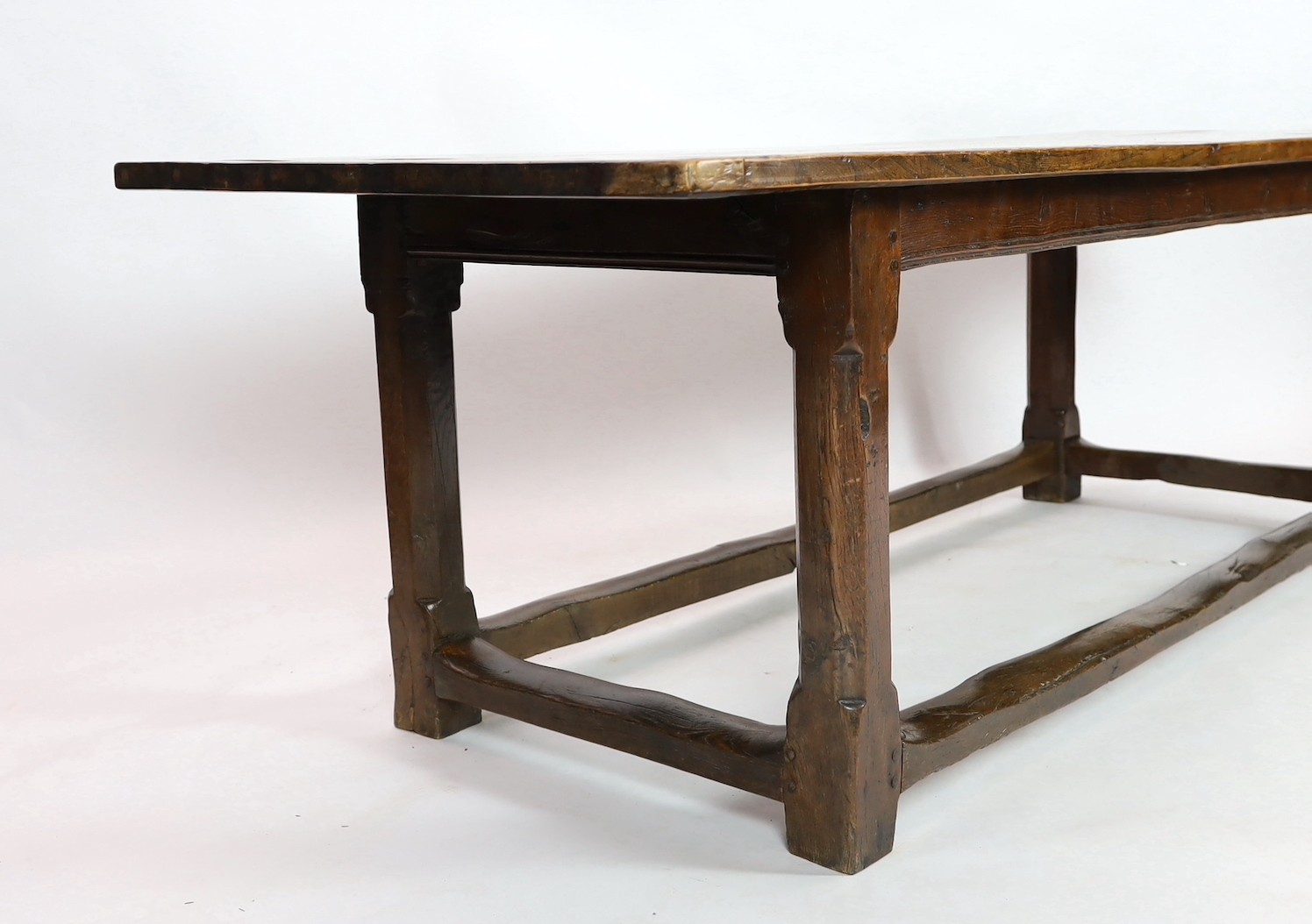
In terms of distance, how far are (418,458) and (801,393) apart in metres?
0.78

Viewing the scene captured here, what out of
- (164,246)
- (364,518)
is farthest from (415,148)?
(364,518)

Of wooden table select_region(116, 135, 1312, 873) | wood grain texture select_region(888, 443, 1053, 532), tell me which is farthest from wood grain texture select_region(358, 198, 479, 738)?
wood grain texture select_region(888, 443, 1053, 532)

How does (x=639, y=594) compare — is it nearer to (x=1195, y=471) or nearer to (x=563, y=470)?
(x=563, y=470)

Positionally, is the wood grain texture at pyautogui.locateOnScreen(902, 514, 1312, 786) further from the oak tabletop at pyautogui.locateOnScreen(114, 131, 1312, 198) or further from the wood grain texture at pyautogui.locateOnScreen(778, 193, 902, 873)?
the oak tabletop at pyautogui.locateOnScreen(114, 131, 1312, 198)

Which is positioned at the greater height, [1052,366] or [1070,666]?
[1052,366]

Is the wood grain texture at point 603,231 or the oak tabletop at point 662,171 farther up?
the oak tabletop at point 662,171

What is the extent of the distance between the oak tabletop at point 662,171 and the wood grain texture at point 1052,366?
1528 millimetres

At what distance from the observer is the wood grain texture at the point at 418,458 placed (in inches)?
94.3

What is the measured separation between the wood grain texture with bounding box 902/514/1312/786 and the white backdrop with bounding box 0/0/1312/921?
92mm

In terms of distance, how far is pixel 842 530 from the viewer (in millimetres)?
1940

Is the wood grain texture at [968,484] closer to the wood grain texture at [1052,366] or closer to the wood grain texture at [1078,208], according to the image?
→ the wood grain texture at [1052,366]

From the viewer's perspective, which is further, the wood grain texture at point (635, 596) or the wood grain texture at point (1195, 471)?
the wood grain texture at point (1195, 471)

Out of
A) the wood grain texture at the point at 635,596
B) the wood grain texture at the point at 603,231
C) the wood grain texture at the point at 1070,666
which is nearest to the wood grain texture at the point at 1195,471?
the wood grain texture at the point at 1070,666

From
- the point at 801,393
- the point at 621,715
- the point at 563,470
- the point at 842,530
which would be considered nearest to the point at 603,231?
the point at 801,393
